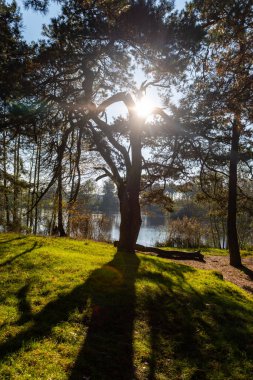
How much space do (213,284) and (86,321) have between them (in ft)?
13.2

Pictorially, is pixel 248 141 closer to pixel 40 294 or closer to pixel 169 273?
pixel 169 273

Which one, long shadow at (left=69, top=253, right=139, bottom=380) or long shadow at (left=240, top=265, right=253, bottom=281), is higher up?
long shadow at (left=69, top=253, right=139, bottom=380)

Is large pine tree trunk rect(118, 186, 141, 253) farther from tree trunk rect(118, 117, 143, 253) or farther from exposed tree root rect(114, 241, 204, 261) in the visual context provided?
exposed tree root rect(114, 241, 204, 261)

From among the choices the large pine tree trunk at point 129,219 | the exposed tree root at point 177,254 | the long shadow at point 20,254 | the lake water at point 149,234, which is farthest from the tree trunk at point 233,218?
the lake water at point 149,234

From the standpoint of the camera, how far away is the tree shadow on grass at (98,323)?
3.94 meters

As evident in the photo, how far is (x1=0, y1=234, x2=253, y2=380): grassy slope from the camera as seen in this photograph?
3957mm

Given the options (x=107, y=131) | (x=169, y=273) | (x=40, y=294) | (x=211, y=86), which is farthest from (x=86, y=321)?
(x=107, y=131)

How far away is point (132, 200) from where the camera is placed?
1138 cm

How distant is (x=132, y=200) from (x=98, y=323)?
661cm

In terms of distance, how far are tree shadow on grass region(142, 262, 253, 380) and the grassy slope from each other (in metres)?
0.02

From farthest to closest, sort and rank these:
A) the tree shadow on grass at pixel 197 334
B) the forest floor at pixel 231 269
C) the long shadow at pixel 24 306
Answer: the forest floor at pixel 231 269 → the long shadow at pixel 24 306 → the tree shadow on grass at pixel 197 334

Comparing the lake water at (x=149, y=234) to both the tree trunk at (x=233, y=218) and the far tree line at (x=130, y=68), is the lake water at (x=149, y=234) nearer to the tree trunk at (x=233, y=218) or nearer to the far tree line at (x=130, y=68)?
the tree trunk at (x=233, y=218)

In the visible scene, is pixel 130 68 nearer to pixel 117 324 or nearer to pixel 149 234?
pixel 117 324

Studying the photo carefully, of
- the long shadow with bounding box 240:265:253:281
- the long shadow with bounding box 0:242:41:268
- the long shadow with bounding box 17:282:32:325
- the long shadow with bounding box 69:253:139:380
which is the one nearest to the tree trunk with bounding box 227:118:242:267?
the long shadow with bounding box 240:265:253:281
